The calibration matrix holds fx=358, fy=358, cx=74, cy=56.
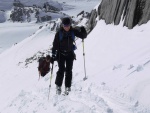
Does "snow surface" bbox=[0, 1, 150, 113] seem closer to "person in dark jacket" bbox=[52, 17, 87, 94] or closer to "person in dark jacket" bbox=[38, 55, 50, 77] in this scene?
"person in dark jacket" bbox=[52, 17, 87, 94]

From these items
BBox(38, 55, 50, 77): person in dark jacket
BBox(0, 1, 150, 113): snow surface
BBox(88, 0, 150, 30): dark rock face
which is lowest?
BBox(38, 55, 50, 77): person in dark jacket

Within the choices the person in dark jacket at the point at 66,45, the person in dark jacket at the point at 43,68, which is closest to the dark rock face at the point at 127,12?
the person in dark jacket at the point at 43,68

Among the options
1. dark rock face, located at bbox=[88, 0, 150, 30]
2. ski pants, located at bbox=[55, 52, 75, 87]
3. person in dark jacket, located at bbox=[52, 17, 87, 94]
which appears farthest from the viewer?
dark rock face, located at bbox=[88, 0, 150, 30]

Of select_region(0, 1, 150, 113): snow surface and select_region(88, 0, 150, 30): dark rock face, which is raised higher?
select_region(88, 0, 150, 30): dark rock face

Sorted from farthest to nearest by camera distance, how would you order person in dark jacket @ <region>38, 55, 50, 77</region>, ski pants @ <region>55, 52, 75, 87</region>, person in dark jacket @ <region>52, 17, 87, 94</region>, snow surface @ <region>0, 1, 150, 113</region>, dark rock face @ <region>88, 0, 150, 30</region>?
person in dark jacket @ <region>38, 55, 50, 77</region>, dark rock face @ <region>88, 0, 150, 30</region>, ski pants @ <region>55, 52, 75, 87</region>, person in dark jacket @ <region>52, 17, 87, 94</region>, snow surface @ <region>0, 1, 150, 113</region>

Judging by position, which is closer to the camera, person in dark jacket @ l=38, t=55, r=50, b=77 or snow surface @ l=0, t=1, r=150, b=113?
snow surface @ l=0, t=1, r=150, b=113

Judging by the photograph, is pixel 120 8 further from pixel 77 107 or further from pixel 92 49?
pixel 77 107

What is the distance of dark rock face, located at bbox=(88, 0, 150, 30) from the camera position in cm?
1866

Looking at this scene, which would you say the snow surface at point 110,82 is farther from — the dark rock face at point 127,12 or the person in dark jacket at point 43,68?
the person in dark jacket at point 43,68

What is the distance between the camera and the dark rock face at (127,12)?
1866 centimetres

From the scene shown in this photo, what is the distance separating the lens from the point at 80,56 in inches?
867

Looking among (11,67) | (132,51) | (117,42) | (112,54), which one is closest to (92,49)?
(117,42)

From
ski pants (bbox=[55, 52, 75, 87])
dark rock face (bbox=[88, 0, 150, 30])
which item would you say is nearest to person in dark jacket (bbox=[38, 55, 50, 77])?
dark rock face (bbox=[88, 0, 150, 30])

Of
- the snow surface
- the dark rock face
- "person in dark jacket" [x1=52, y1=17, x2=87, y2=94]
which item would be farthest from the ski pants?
the dark rock face
